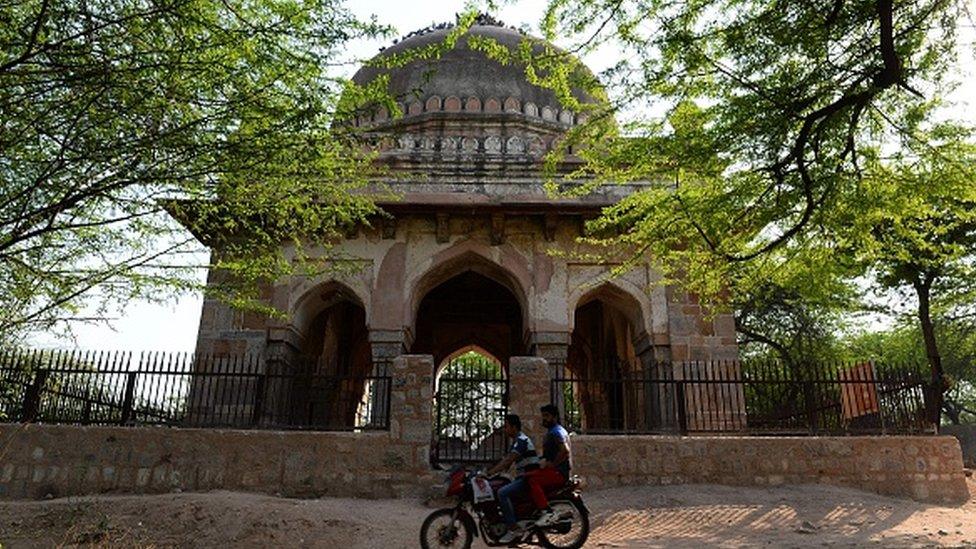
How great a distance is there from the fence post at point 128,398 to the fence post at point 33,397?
95 cm

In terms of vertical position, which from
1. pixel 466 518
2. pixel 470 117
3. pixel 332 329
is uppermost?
pixel 470 117

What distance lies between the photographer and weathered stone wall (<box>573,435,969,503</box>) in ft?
25.8

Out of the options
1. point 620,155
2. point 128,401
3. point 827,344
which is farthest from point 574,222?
point 827,344

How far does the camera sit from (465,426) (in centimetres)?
968

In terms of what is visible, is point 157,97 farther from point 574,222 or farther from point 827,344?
point 827,344

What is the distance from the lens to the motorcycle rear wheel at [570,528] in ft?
18.3

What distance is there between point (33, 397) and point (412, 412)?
14.9ft

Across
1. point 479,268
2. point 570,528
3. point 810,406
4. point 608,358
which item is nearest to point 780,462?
point 810,406

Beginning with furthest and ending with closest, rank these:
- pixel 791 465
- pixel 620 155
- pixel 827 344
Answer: pixel 827 344, pixel 791 465, pixel 620 155

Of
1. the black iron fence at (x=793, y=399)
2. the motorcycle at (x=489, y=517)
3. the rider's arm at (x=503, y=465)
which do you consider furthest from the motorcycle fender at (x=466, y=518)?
the black iron fence at (x=793, y=399)

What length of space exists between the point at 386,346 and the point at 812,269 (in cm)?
619

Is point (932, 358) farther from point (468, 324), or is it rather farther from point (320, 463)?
point (320, 463)

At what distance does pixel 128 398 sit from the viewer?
8.05 m

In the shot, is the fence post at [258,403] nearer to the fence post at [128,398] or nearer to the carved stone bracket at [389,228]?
the fence post at [128,398]
